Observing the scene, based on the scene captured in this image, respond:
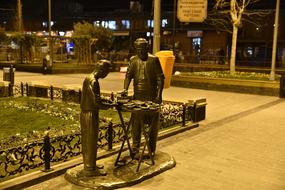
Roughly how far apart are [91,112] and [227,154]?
3.10 m

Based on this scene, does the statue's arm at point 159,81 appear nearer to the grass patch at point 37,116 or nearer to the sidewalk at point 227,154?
the sidewalk at point 227,154

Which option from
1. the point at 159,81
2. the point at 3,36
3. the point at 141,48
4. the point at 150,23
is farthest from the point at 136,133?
the point at 150,23

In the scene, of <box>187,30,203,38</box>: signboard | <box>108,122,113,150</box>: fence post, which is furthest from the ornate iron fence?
<box>187,30,203,38</box>: signboard

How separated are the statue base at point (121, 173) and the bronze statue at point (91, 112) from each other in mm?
163

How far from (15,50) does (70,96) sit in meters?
18.9

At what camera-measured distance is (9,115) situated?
10.2m

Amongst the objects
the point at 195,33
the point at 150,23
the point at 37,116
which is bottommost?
the point at 37,116

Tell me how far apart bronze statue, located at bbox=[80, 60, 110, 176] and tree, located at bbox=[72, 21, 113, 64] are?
22.8m

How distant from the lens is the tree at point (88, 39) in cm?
2808

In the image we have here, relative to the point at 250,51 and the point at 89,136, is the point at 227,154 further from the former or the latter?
the point at 250,51

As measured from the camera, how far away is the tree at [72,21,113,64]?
28078mm

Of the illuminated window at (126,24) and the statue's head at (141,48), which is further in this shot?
the illuminated window at (126,24)

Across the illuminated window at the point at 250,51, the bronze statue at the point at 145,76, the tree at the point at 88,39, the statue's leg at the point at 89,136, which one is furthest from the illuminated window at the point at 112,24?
the statue's leg at the point at 89,136

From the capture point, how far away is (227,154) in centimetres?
745
